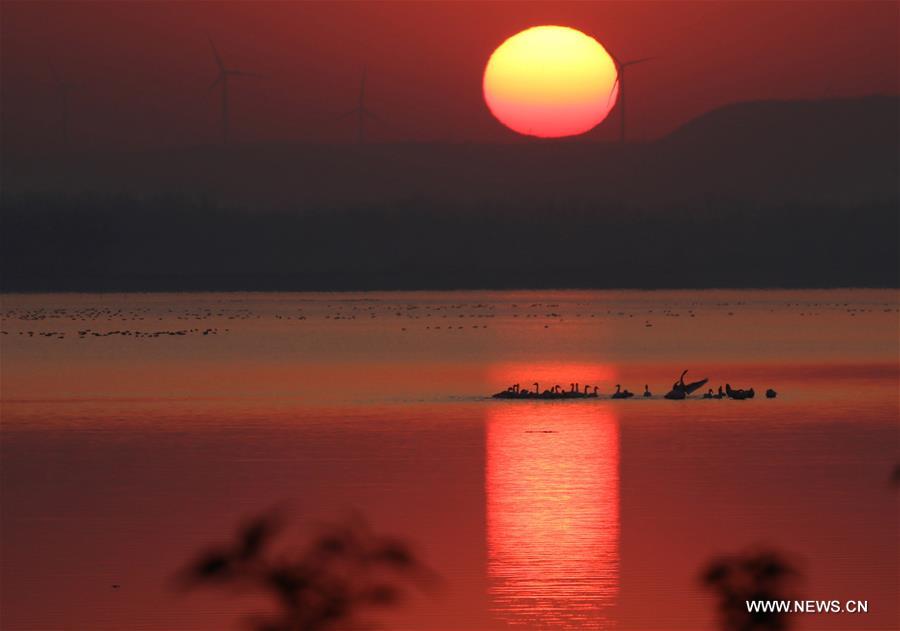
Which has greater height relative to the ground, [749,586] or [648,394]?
[648,394]

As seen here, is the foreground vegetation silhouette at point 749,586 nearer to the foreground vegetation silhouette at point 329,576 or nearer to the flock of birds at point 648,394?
the foreground vegetation silhouette at point 329,576

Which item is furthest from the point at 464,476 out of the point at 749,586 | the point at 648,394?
the point at 749,586

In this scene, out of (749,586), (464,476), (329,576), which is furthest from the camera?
(464,476)

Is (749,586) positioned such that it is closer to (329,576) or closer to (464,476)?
(329,576)

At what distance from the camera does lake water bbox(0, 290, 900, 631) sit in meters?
16.6

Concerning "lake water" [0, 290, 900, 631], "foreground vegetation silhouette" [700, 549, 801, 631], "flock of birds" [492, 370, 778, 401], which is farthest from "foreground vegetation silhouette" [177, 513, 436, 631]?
"flock of birds" [492, 370, 778, 401]

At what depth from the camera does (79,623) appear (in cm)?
1562

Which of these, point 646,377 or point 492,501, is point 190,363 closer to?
point 646,377

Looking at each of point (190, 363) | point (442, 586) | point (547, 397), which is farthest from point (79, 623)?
point (190, 363)

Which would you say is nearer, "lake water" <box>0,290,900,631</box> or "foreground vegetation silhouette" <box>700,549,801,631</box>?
"foreground vegetation silhouette" <box>700,549,801,631</box>

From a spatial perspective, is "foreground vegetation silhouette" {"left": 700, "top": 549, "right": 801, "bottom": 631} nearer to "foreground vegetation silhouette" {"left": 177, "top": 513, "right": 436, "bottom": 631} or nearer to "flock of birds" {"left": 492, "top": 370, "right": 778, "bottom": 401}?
"foreground vegetation silhouette" {"left": 177, "top": 513, "right": 436, "bottom": 631}

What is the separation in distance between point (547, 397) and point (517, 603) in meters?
22.4

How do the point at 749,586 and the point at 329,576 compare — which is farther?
the point at 749,586

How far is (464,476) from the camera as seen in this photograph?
24.8 meters
